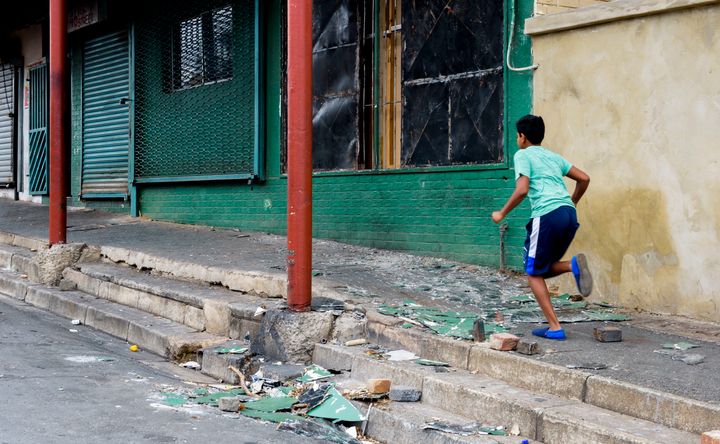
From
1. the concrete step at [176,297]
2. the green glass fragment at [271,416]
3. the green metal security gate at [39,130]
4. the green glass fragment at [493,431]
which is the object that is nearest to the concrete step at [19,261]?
the concrete step at [176,297]

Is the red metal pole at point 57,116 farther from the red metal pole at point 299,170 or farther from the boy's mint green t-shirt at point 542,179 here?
the boy's mint green t-shirt at point 542,179

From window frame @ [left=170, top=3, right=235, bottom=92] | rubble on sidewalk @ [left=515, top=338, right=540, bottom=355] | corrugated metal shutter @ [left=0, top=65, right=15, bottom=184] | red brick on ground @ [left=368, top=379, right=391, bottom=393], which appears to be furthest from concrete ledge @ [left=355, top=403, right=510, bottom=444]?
corrugated metal shutter @ [left=0, top=65, right=15, bottom=184]

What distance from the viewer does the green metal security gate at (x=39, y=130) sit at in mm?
15727

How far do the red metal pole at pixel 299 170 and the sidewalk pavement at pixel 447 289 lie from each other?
522 millimetres

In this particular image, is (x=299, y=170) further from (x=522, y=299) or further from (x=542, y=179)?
(x=522, y=299)

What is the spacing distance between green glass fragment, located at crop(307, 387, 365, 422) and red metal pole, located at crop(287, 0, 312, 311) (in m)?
1.11

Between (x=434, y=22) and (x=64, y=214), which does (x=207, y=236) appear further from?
(x=434, y=22)

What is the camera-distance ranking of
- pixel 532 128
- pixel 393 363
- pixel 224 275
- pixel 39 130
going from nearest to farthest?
pixel 393 363
pixel 532 128
pixel 224 275
pixel 39 130

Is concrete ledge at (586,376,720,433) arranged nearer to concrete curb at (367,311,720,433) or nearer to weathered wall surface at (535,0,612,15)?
concrete curb at (367,311,720,433)

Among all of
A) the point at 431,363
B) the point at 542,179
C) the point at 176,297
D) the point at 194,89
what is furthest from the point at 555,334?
the point at 194,89

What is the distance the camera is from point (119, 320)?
24.3ft

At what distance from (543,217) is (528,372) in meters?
1.21

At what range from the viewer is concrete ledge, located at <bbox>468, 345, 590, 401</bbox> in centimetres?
425

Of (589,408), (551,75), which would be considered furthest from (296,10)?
(589,408)
